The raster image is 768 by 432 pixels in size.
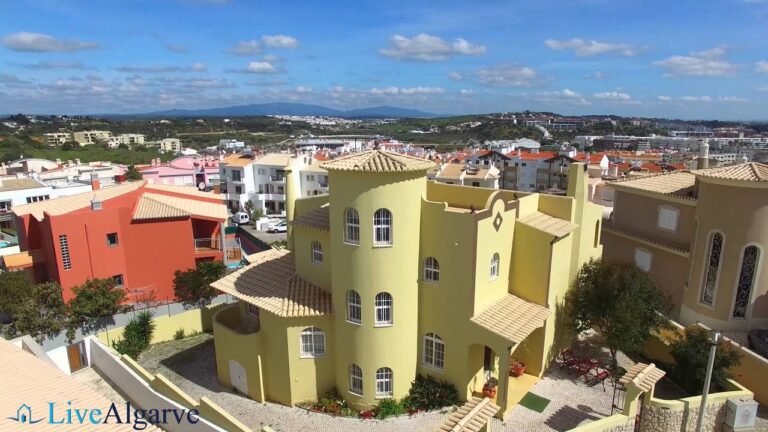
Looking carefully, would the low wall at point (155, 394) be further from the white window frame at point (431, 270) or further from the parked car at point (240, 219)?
the parked car at point (240, 219)

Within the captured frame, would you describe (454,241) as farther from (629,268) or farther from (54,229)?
(54,229)

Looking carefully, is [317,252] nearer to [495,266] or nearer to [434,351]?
[434,351]

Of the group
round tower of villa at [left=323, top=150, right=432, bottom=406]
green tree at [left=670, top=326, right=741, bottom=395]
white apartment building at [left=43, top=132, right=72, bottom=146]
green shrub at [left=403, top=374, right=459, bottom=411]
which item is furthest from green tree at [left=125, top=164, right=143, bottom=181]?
white apartment building at [left=43, top=132, right=72, bottom=146]

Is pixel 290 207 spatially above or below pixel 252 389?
above

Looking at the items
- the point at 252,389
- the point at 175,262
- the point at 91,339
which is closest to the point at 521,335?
the point at 252,389

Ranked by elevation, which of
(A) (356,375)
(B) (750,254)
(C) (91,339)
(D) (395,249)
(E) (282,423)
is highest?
(D) (395,249)

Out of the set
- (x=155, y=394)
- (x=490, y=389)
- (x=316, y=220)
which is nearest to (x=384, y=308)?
Answer: (x=316, y=220)

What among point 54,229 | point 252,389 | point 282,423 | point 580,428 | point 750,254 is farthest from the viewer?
point 54,229
